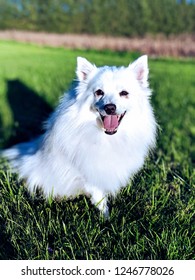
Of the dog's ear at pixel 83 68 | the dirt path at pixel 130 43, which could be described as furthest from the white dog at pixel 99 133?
the dirt path at pixel 130 43

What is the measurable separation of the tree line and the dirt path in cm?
21

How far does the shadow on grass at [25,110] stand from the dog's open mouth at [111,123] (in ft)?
8.68

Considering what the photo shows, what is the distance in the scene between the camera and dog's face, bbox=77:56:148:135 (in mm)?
3076

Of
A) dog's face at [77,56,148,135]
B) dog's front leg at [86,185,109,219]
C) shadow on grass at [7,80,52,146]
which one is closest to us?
dog's face at [77,56,148,135]

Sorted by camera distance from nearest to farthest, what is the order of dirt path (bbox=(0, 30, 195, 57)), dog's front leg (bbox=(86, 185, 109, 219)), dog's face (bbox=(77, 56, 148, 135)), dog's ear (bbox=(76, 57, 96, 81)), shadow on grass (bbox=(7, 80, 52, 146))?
dog's face (bbox=(77, 56, 148, 135)) < dog's ear (bbox=(76, 57, 96, 81)) < dog's front leg (bbox=(86, 185, 109, 219)) < shadow on grass (bbox=(7, 80, 52, 146)) < dirt path (bbox=(0, 30, 195, 57))

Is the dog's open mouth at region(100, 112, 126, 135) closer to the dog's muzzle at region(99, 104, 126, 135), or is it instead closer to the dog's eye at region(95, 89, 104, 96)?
the dog's muzzle at region(99, 104, 126, 135)

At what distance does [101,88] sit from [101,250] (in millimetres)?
1041

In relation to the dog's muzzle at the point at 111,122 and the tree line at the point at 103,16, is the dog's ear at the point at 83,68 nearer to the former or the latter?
the dog's muzzle at the point at 111,122

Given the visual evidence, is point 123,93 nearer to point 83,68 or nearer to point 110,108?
point 110,108

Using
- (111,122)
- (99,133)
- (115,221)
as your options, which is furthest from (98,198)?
(111,122)

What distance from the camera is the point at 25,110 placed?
6.97m

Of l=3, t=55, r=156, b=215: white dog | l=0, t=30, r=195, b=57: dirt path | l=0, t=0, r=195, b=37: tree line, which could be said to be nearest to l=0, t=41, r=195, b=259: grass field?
l=3, t=55, r=156, b=215: white dog

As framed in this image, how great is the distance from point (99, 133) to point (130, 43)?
1076 cm
